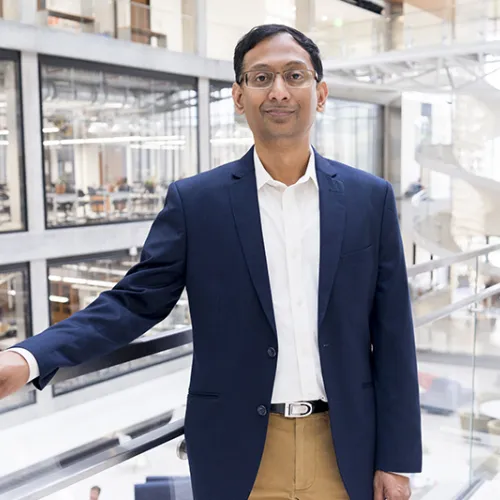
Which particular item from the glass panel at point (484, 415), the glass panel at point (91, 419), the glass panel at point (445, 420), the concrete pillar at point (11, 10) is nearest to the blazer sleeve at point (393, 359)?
the glass panel at point (445, 420)

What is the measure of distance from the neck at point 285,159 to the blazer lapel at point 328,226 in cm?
4

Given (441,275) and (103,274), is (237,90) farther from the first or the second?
(441,275)

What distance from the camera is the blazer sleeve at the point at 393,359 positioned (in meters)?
1.63

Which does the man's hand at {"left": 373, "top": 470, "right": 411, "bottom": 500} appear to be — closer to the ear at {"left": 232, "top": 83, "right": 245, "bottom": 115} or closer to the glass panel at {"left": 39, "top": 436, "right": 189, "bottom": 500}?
the glass panel at {"left": 39, "top": 436, "right": 189, "bottom": 500}

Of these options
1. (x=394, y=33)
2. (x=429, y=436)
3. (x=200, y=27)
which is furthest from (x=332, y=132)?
(x=429, y=436)

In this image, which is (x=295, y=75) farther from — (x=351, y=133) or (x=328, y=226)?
(x=351, y=133)

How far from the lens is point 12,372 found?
1.36 m

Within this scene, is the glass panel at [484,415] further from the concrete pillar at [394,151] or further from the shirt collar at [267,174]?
the concrete pillar at [394,151]

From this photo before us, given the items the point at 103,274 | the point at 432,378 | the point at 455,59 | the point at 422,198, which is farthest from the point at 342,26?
the point at 432,378

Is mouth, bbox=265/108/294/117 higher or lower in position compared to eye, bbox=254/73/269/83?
lower

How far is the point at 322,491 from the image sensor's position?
1646mm

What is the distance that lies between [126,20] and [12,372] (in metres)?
11.3

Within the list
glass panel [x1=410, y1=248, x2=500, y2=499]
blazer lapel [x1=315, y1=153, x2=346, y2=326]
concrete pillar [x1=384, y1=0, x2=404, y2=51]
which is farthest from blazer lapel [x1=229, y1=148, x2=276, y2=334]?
concrete pillar [x1=384, y1=0, x2=404, y2=51]

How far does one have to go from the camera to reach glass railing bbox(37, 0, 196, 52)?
10.8 m
